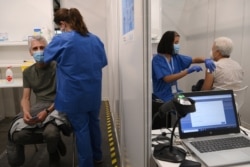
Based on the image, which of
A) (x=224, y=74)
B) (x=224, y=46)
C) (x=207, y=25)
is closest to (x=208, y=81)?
(x=224, y=74)

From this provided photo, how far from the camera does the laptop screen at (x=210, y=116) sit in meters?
1.09

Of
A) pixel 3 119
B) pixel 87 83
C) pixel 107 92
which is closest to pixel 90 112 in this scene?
pixel 87 83

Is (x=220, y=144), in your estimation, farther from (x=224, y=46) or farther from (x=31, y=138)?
(x=31, y=138)

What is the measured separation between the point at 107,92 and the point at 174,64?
9.51 feet

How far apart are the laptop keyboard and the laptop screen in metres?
0.07

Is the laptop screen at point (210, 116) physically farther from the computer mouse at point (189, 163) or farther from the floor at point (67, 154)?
the floor at point (67, 154)

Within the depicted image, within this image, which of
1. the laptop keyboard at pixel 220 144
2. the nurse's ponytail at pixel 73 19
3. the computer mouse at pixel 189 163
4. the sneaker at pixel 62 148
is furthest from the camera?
the sneaker at pixel 62 148

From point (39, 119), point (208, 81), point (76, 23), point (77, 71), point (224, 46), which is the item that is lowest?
point (39, 119)

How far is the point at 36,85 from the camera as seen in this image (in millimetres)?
2119

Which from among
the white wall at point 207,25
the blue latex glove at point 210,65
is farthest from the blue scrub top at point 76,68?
the white wall at point 207,25

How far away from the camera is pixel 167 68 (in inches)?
83.2

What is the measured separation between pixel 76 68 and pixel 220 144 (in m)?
1.23

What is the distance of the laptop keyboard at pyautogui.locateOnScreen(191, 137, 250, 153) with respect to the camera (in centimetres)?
97

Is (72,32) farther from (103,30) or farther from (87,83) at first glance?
(103,30)
